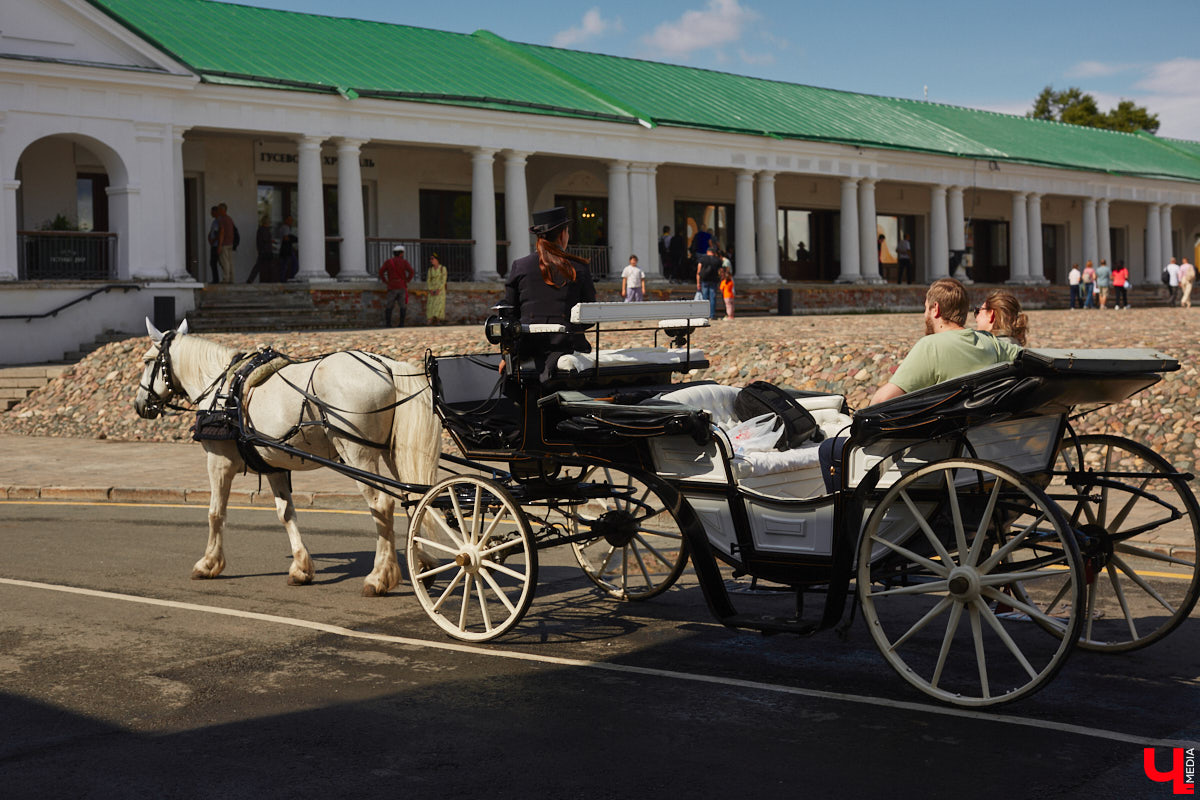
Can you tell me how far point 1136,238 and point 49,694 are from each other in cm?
6192

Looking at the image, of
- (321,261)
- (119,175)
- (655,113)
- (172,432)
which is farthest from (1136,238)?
(172,432)

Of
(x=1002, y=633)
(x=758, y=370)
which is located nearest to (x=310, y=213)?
(x=758, y=370)

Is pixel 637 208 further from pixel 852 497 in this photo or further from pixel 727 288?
pixel 852 497

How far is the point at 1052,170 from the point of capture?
51094 mm

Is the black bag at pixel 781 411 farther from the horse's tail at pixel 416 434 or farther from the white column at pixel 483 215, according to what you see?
the white column at pixel 483 215

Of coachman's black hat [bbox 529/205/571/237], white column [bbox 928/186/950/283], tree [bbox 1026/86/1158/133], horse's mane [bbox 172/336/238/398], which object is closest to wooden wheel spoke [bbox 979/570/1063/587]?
coachman's black hat [bbox 529/205/571/237]

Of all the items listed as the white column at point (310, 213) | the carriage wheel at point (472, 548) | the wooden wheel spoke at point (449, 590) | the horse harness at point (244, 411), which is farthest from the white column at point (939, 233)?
the wooden wheel spoke at point (449, 590)

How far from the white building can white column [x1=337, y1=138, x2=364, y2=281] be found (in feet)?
0.23

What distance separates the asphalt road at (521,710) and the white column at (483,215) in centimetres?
2762

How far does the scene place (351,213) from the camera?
33812mm

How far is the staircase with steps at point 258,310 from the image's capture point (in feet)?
97.9

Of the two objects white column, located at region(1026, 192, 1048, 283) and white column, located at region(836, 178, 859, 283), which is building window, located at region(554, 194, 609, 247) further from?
white column, located at region(1026, 192, 1048, 283)

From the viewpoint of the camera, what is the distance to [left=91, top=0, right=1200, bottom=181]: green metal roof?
32938 millimetres

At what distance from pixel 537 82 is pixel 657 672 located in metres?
33.9
